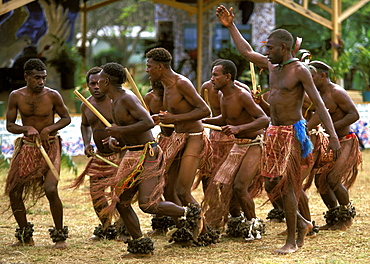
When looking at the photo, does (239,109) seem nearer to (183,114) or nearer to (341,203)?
(183,114)

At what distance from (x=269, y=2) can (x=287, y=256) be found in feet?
40.4

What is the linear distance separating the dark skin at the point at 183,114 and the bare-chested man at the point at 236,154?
0.34m

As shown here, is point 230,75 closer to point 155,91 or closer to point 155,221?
point 155,91

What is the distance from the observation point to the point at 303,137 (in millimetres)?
5582

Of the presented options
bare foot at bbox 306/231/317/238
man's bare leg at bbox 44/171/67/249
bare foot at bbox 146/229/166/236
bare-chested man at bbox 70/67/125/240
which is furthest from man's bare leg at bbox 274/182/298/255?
man's bare leg at bbox 44/171/67/249

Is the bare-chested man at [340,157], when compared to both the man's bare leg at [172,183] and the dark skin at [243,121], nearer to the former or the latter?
the dark skin at [243,121]

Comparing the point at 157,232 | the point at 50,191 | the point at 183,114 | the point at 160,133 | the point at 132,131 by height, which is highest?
the point at 183,114

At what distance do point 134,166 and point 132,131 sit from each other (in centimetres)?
31

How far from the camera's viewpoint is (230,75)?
6422 mm

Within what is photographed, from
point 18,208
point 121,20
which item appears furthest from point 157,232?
point 121,20

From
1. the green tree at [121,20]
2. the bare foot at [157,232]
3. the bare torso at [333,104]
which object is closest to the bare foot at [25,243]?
the bare foot at [157,232]

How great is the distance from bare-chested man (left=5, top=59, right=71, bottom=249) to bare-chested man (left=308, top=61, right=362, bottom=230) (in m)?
2.57

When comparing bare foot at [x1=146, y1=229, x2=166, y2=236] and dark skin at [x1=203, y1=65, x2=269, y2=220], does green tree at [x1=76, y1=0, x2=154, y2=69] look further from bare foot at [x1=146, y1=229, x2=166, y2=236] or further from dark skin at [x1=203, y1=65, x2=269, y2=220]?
dark skin at [x1=203, y1=65, x2=269, y2=220]

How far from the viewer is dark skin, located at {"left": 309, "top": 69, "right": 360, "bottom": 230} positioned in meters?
6.68
